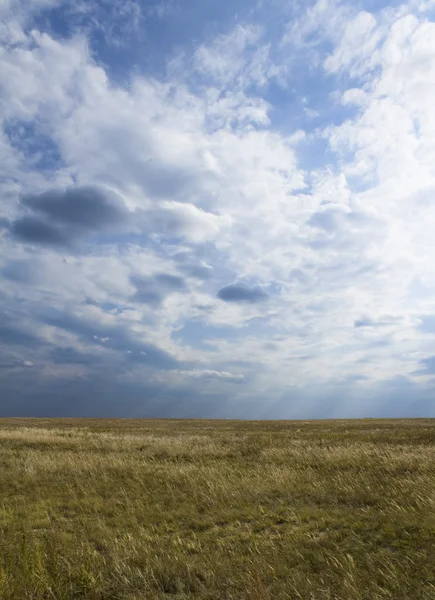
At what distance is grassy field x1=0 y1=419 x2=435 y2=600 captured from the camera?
664 centimetres

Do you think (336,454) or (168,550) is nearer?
(168,550)

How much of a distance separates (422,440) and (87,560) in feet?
95.6

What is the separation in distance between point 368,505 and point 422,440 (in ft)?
72.5

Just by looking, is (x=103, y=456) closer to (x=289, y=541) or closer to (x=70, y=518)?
(x=70, y=518)

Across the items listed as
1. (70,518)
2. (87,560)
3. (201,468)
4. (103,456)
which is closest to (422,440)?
(201,468)

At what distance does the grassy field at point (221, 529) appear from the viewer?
664 centimetres

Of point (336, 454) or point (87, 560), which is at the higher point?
point (336, 454)

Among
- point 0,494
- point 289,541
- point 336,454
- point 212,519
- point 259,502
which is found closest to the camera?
point 289,541

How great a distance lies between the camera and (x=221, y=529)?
390 inches

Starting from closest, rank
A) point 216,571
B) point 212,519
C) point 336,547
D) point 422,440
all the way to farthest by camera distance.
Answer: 1. point 216,571
2. point 336,547
3. point 212,519
4. point 422,440

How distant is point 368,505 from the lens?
456 inches

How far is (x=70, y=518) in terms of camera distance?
11.2 meters

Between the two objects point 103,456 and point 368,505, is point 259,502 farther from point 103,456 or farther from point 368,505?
point 103,456

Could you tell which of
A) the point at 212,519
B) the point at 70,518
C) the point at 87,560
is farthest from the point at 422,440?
the point at 87,560
